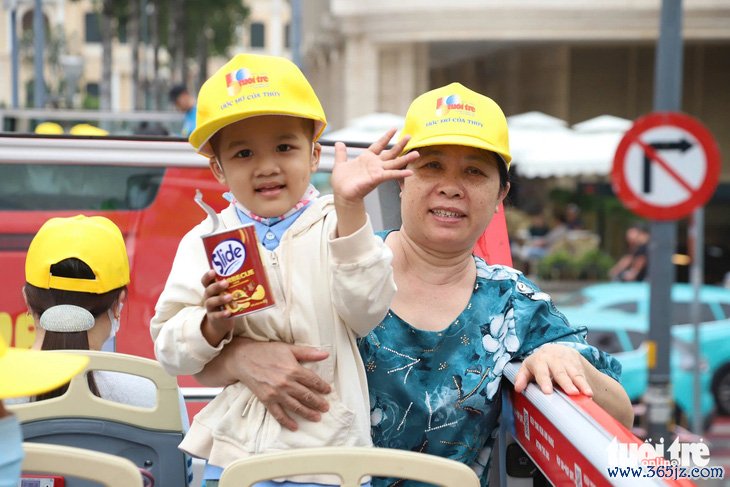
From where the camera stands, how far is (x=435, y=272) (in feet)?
9.32

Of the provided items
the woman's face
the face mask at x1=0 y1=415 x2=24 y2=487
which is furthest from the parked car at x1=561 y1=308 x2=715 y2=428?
the face mask at x1=0 y1=415 x2=24 y2=487

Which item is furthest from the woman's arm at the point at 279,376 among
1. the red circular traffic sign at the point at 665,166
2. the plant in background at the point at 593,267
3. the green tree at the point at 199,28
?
the green tree at the point at 199,28

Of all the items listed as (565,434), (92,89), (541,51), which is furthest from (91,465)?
Result: (92,89)

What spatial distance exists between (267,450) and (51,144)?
1.89 metres

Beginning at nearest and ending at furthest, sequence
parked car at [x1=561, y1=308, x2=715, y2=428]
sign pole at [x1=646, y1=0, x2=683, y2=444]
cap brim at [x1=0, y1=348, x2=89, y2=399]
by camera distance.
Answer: cap brim at [x1=0, y1=348, x2=89, y2=399]
sign pole at [x1=646, y1=0, x2=683, y2=444]
parked car at [x1=561, y1=308, x2=715, y2=428]

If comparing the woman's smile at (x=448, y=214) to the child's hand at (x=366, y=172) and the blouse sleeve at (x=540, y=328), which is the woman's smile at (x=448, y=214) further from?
the child's hand at (x=366, y=172)

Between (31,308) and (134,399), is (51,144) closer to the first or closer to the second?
(31,308)

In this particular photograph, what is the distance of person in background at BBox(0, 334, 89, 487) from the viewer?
64.5 inches

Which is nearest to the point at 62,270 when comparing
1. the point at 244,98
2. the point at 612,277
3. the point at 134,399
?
the point at 134,399

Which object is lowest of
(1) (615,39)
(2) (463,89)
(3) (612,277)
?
(3) (612,277)

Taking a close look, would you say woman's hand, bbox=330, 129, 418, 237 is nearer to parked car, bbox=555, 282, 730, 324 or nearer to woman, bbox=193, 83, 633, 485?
woman, bbox=193, 83, 633, 485

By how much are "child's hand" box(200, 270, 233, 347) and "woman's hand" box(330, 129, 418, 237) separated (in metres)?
0.27

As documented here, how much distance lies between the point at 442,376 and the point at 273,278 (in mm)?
513

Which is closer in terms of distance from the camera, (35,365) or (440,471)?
(35,365)
